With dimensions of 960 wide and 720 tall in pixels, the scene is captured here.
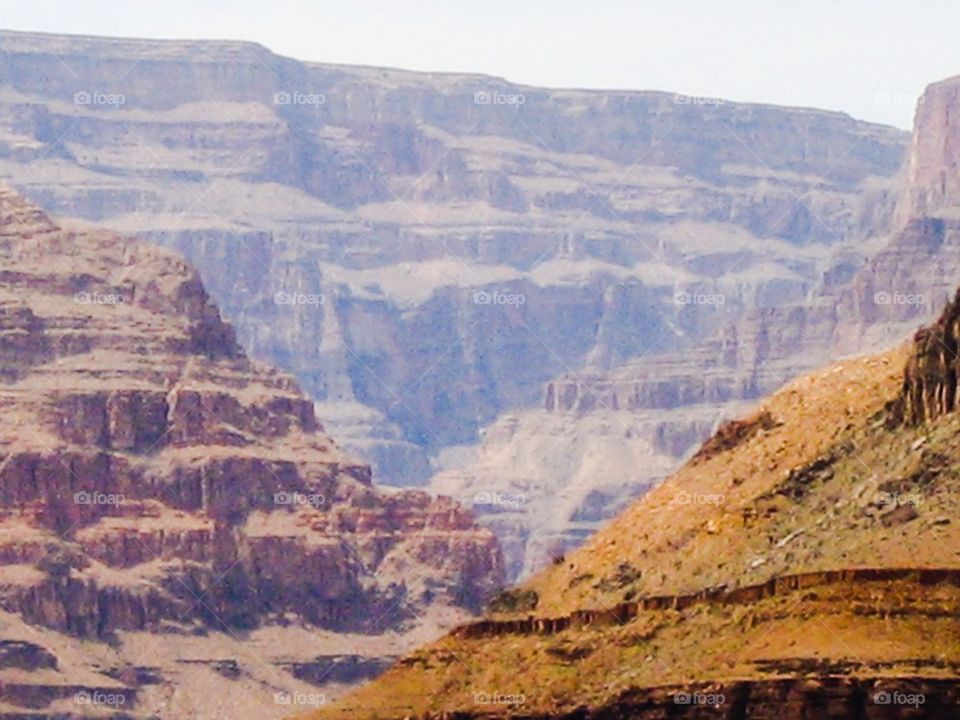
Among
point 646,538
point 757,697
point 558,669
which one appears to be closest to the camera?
point 757,697

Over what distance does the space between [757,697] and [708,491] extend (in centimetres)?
1628

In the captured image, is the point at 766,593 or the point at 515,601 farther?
the point at 515,601

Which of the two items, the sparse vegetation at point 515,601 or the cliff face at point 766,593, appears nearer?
the cliff face at point 766,593

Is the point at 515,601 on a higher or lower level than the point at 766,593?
lower

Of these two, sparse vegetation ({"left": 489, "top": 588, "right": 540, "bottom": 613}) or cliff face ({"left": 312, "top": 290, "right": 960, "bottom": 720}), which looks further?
sparse vegetation ({"left": 489, "top": 588, "right": 540, "bottom": 613})

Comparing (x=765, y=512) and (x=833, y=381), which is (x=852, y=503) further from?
(x=833, y=381)

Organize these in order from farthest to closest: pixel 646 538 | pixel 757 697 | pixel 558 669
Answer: pixel 646 538
pixel 558 669
pixel 757 697

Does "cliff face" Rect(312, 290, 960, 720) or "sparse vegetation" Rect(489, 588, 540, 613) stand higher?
"cliff face" Rect(312, 290, 960, 720)

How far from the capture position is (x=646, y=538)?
105750mm

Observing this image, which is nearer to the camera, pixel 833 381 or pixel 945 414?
pixel 945 414

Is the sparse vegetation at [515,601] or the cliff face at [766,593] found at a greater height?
the cliff face at [766,593]

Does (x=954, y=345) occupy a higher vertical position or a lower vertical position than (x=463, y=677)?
higher

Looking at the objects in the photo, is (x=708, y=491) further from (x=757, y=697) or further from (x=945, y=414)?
(x=757, y=697)

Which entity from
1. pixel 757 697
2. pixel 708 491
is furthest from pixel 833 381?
pixel 757 697
